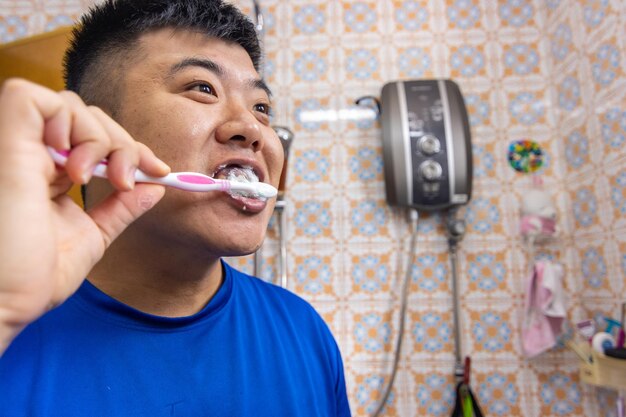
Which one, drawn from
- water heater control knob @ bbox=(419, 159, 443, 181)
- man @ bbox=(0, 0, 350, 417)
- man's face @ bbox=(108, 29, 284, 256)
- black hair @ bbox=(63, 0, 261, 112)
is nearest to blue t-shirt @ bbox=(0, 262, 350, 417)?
man @ bbox=(0, 0, 350, 417)

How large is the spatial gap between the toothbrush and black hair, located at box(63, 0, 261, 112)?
286 millimetres

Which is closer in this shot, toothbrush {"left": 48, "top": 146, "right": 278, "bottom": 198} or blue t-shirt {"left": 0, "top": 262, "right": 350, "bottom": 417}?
toothbrush {"left": 48, "top": 146, "right": 278, "bottom": 198}

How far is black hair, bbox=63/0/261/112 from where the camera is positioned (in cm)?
73

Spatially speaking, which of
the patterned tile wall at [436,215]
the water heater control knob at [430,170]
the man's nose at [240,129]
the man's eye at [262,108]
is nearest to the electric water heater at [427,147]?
the water heater control knob at [430,170]

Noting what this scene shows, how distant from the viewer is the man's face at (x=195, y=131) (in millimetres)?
646

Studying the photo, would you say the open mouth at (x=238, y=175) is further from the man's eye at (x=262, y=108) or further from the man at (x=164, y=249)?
the man's eye at (x=262, y=108)

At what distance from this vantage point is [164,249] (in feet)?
2.24

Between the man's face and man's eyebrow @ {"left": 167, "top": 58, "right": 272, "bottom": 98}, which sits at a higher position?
man's eyebrow @ {"left": 167, "top": 58, "right": 272, "bottom": 98}

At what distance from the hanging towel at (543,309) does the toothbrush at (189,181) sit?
1232 millimetres

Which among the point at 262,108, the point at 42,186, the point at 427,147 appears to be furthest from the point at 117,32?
the point at 427,147

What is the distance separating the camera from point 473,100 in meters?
Result: 1.72

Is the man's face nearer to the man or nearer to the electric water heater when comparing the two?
the man

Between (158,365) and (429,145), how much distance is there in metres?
1.23

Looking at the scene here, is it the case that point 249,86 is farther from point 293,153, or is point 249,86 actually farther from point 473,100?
point 473,100
